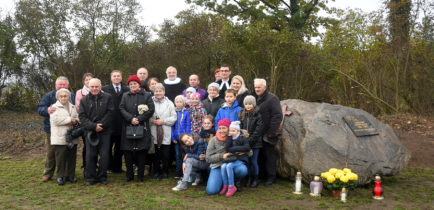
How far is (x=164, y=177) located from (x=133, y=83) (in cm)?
171

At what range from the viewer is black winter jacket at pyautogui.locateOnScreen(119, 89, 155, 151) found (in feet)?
18.7

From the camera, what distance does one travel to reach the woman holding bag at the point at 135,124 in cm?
568

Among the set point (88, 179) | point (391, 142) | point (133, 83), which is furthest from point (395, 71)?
point (88, 179)

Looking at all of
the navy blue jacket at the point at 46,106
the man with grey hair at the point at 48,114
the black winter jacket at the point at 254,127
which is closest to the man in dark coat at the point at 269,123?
the black winter jacket at the point at 254,127

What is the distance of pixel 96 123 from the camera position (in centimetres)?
558

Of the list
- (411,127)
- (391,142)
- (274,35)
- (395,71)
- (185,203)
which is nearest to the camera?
(185,203)

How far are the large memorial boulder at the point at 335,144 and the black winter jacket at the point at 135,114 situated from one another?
2244 mm

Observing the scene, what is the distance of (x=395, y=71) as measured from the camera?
1138 cm

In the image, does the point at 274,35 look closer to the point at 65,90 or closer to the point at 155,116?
the point at 155,116

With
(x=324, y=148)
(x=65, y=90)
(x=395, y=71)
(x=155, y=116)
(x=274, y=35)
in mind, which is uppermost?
(x=274, y=35)

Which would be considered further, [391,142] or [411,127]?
[411,127]

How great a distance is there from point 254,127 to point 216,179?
3.28 ft

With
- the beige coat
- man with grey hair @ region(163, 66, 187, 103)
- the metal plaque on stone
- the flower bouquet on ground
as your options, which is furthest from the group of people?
the metal plaque on stone

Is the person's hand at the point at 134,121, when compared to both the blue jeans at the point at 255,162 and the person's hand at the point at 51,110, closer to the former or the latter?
the person's hand at the point at 51,110
